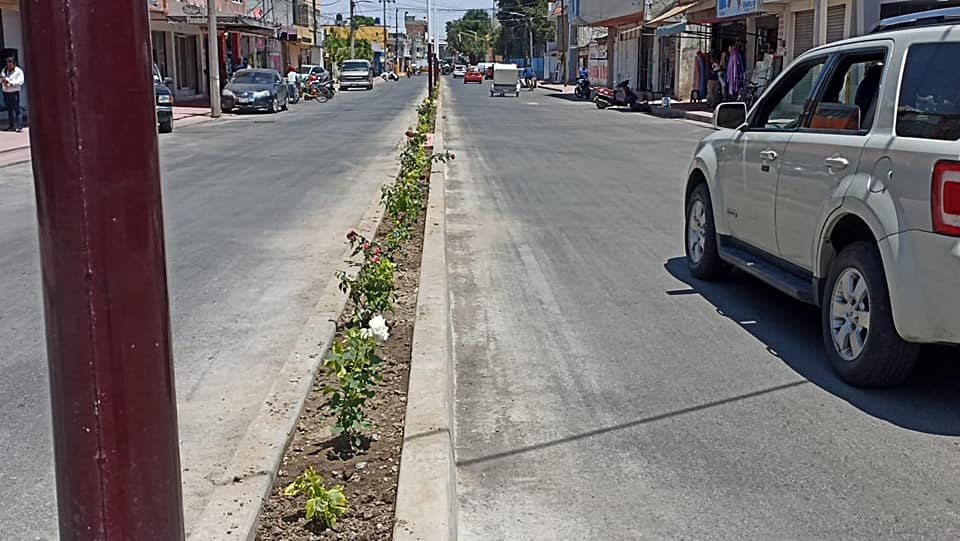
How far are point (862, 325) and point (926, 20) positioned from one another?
1751 millimetres

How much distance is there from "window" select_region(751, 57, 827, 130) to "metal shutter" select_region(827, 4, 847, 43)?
24544 millimetres

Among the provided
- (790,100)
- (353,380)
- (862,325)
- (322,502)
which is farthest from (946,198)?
(322,502)

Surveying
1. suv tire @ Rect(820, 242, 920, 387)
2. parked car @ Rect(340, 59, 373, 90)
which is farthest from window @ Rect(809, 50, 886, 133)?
parked car @ Rect(340, 59, 373, 90)

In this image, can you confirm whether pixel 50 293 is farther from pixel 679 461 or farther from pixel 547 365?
pixel 547 365

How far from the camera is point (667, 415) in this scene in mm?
5289

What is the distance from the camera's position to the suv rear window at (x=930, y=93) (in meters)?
5.16

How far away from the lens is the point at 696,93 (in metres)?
41.8

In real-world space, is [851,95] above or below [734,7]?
below

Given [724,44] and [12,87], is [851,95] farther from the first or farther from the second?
[724,44]

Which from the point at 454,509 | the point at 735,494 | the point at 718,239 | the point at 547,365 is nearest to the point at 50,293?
the point at 454,509

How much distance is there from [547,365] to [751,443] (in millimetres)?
1561

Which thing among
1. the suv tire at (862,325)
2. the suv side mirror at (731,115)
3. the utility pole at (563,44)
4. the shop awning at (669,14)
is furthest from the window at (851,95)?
the utility pole at (563,44)

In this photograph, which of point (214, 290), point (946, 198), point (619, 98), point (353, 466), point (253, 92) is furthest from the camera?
point (619, 98)

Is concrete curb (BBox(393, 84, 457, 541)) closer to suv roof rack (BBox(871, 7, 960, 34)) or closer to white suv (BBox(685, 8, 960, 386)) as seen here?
white suv (BBox(685, 8, 960, 386))
